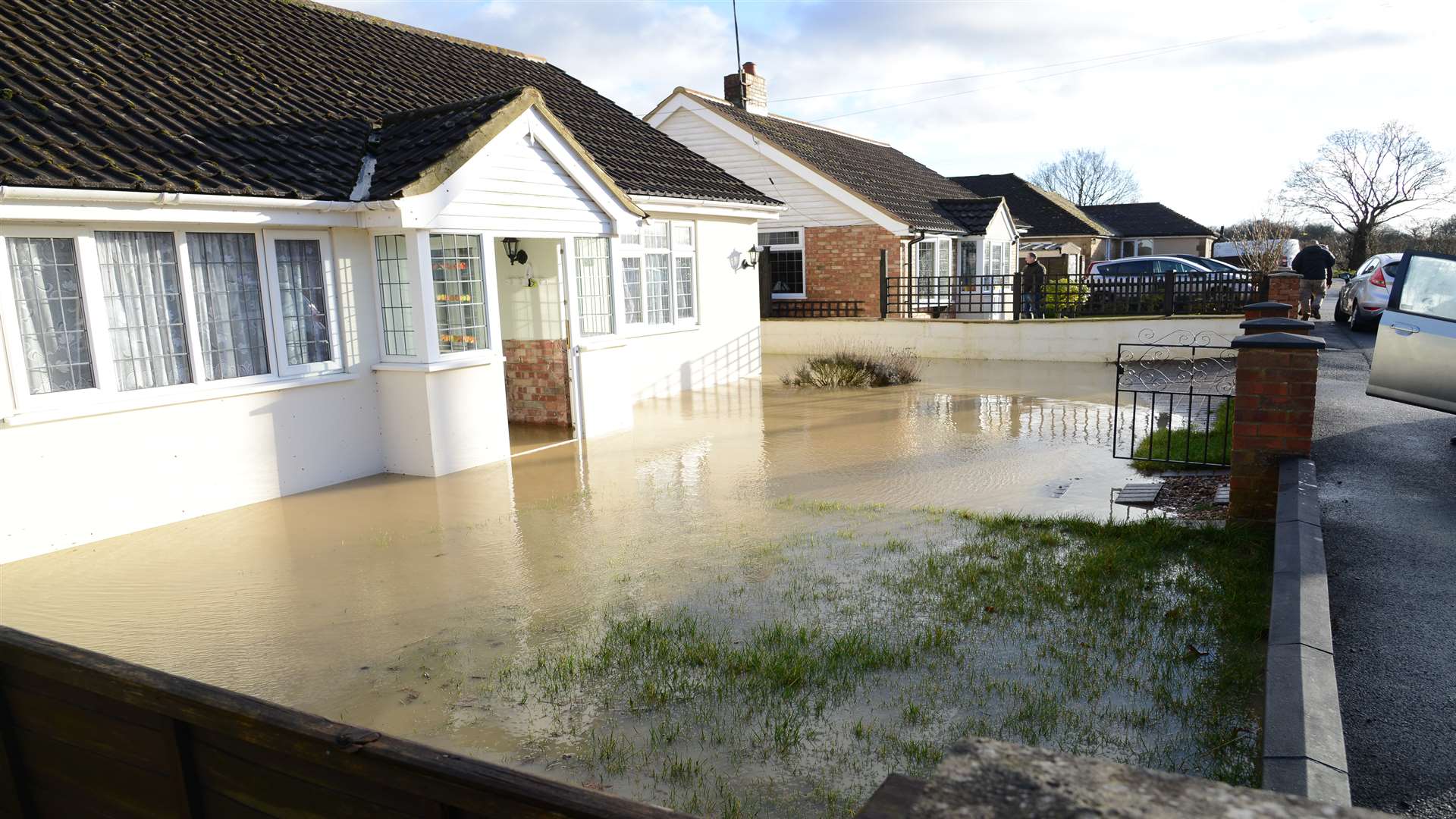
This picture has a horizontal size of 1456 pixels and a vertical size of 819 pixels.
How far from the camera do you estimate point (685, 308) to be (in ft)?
53.8

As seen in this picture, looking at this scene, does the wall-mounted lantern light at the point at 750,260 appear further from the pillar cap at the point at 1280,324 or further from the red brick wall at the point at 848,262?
the pillar cap at the point at 1280,324

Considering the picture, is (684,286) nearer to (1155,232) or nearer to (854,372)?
(854,372)

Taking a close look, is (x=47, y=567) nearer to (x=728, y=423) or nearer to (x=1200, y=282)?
(x=728, y=423)

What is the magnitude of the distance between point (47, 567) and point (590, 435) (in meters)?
6.03

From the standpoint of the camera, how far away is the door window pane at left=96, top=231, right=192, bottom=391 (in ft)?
26.0

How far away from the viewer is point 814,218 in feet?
77.8

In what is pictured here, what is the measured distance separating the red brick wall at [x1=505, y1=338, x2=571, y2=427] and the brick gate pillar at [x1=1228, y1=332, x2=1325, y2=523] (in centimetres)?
809

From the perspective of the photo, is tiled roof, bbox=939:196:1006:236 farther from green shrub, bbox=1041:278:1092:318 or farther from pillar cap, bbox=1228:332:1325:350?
pillar cap, bbox=1228:332:1325:350

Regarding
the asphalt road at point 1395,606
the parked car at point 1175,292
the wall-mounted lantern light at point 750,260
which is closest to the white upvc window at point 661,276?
the wall-mounted lantern light at point 750,260

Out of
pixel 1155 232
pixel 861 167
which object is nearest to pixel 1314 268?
pixel 861 167

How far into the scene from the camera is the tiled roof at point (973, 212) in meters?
26.5

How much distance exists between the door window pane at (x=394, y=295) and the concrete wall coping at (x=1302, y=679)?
8.00 meters

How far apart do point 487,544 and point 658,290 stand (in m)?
8.55

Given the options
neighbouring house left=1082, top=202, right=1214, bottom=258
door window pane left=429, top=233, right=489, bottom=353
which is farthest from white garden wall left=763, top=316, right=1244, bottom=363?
neighbouring house left=1082, top=202, right=1214, bottom=258
